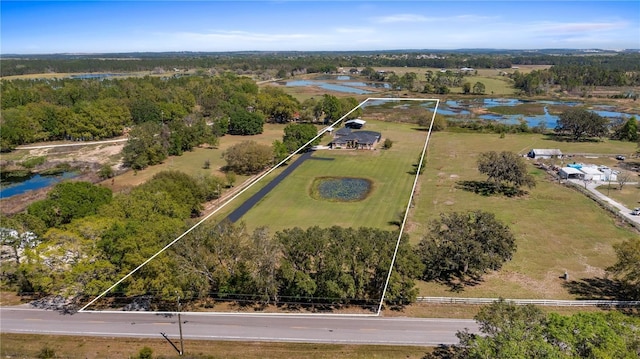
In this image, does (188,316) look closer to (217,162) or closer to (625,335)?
(625,335)

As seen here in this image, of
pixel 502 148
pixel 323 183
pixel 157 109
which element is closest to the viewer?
pixel 323 183

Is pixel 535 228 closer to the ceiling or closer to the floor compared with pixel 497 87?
closer to the floor

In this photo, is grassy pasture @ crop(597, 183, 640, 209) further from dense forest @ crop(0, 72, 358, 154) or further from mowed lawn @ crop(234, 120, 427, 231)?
mowed lawn @ crop(234, 120, 427, 231)

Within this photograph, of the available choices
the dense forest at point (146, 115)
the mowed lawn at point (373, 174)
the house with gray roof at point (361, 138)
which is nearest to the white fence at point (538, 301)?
the mowed lawn at point (373, 174)

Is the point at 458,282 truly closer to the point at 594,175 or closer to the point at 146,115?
the point at 594,175

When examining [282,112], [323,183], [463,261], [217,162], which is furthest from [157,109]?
[323,183]

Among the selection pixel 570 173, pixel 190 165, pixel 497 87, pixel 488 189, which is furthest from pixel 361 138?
pixel 497 87

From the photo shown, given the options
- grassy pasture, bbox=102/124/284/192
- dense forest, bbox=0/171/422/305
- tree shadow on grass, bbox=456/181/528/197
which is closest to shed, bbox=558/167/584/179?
tree shadow on grass, bbox=456/181/528/197
